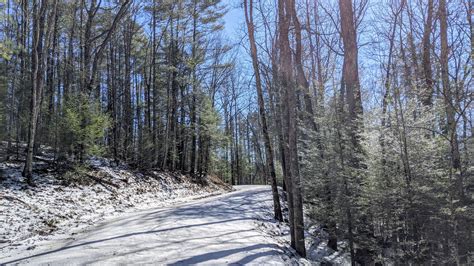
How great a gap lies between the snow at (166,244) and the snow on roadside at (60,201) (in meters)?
0.85

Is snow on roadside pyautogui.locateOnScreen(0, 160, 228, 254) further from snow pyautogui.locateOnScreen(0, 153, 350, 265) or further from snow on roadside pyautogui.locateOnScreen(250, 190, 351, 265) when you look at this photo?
snow on roadside pyautogui.locateOnScreen(250, 190, 351, 265)

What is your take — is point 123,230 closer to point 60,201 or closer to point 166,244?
point 166,244

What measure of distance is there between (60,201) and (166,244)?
5.03 metres

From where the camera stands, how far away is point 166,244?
5.89 metres

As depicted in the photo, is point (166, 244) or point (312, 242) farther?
point (312, 242)

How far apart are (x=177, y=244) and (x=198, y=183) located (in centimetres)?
A: 1526

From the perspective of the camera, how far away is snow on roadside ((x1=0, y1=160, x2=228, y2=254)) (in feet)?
22.3

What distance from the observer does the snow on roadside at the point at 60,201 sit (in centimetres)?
680

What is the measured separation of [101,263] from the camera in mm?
4648

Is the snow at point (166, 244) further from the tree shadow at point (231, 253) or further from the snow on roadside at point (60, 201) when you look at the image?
the snow on roadside at point (60, 201)

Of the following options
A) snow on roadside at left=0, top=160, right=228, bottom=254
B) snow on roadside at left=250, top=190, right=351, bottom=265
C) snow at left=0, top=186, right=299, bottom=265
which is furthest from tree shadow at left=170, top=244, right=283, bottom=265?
snow on roadside at left=0, top=160, right=228, bottom=254

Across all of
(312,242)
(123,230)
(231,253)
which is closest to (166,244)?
(231,253)

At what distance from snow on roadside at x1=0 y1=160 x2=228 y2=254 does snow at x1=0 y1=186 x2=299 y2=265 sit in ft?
2.81

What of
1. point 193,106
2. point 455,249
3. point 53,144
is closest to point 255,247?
point 455,249
